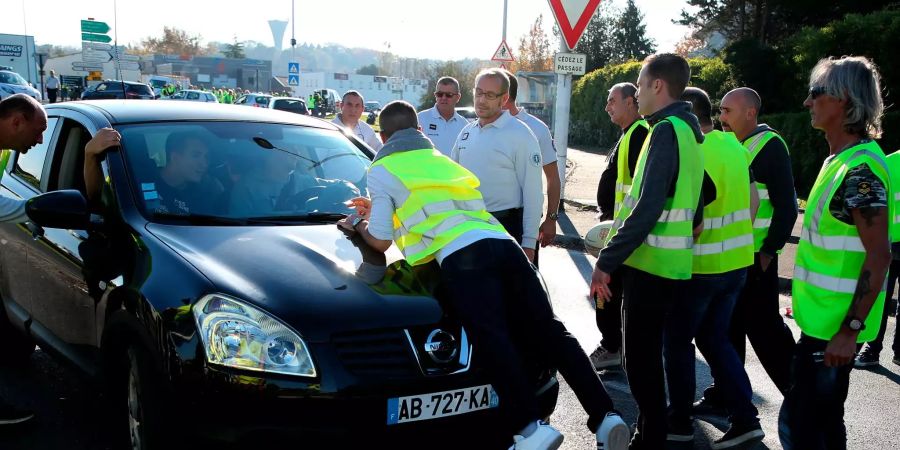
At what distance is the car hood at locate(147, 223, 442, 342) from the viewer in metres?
3.02

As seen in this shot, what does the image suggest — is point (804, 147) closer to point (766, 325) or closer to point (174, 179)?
point (766, 325)

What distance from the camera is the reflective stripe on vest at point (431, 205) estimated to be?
335 cm

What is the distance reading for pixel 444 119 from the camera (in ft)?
24.2

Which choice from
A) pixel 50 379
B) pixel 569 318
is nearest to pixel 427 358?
pixel 50 379

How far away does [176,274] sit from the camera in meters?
3.21

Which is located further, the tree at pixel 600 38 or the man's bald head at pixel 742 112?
the tree at pixel 600 38

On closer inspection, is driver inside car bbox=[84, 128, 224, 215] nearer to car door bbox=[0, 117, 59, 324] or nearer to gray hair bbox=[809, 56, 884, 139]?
car door bbox=[0, 117, 59, 324]

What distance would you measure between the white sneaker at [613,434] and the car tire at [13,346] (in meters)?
3.44

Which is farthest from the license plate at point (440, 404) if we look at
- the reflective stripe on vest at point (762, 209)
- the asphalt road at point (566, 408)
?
the reflective stripe on vest at point (762, 209)

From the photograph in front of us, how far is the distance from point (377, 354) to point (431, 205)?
0.69 metres

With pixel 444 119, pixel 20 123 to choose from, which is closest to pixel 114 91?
pixel 444 119

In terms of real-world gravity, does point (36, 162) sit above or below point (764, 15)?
below

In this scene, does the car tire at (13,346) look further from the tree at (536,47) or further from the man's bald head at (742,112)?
the tree at (536,47)

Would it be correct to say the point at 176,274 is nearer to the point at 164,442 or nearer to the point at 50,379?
the point at 164,442
